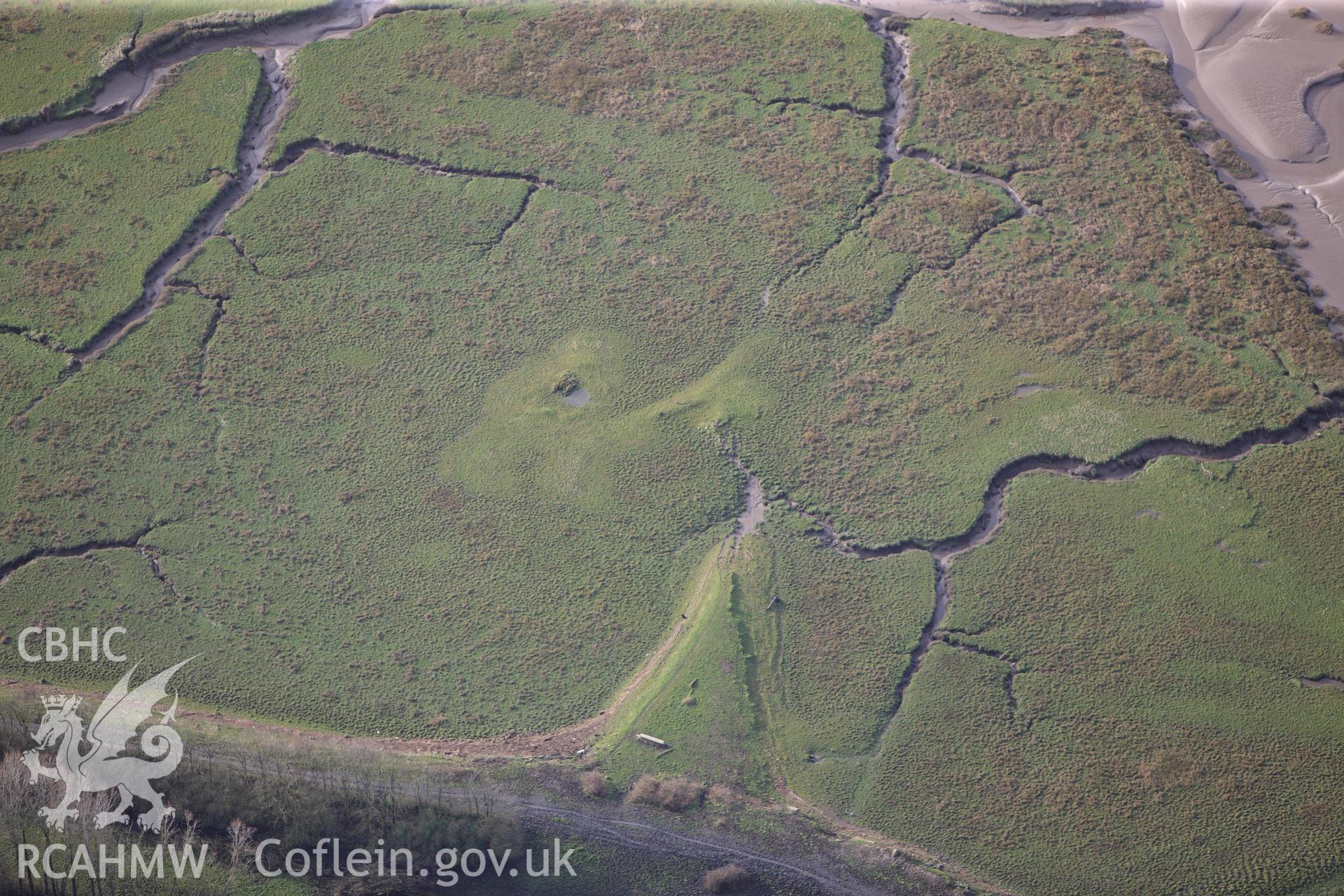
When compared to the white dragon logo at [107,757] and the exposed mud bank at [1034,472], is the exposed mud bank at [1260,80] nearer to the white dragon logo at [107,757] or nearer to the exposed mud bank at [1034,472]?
the exposed mud bank at [1034,472]

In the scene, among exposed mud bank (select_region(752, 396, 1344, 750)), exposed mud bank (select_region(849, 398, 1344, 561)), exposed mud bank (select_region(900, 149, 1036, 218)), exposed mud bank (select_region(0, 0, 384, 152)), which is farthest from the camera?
exposed mud bank (select_region(0, 0, 384, 152))

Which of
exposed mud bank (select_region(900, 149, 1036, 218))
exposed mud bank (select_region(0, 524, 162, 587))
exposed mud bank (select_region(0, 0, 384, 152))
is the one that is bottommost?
exposed mud bank (select_region(0, 524, 162, 587))

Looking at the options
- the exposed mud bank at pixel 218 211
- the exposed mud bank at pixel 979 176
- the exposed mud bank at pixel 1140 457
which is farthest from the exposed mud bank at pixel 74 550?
the exposed mud bank at pixel 979 176

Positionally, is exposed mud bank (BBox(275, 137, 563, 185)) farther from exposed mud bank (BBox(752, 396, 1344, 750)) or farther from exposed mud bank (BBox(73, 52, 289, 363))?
exposed mud bank (BBox(752, 396, 1344, 750))

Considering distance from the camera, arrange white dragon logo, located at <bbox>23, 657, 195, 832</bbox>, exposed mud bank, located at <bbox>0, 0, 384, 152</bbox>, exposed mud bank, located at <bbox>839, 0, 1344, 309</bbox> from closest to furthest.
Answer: white dragon logo, located at <bbox>23, 657, 195, 832</bbox> < exposed mud bank, located at <bbox>839, 0, 1344, 309</bbox> < exposed mud bank, located at <bbox>0, 0, 384, 152</bbox>

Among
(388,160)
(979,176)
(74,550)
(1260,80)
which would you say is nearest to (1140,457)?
(979,176)

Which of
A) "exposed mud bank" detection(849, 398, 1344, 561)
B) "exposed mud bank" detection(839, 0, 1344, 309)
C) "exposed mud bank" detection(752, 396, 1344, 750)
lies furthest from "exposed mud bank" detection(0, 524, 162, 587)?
"exposed mud bank" detection(839, 0, 1344, 309)

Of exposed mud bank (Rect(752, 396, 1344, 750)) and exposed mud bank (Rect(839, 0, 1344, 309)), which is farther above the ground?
exposed mud bank (Rect(839, 0, 1344, 309))

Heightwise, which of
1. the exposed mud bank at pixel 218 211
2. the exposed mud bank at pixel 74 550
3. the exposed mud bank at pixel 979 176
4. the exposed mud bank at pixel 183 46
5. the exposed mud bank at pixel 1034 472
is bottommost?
the exposed mud bank at pixel 1034 472
